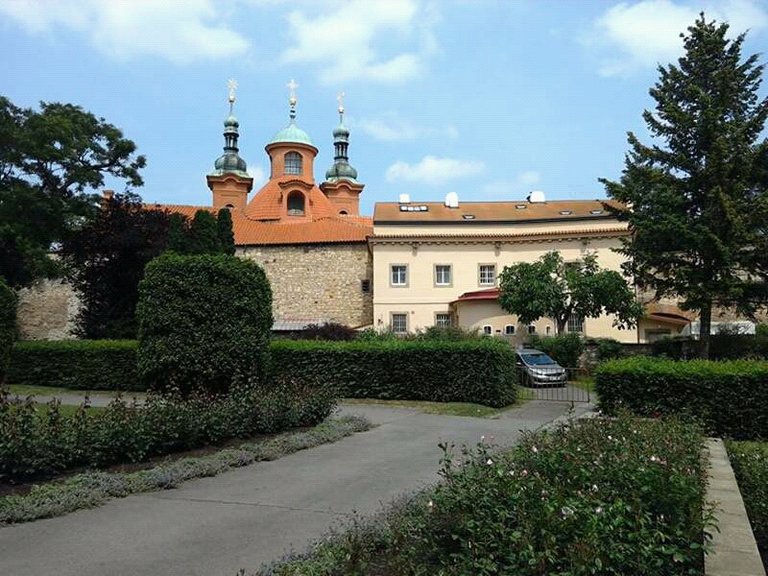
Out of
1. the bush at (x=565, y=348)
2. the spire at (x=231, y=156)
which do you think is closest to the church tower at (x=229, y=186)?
the spire at (x=231, y=156)

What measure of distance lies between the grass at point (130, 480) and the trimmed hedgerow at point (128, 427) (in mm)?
410

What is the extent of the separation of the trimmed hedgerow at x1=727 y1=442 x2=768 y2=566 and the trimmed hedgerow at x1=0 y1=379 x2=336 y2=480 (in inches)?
279

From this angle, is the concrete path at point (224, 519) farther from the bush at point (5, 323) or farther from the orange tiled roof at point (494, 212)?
the orange tiled roof at point (494, 212)

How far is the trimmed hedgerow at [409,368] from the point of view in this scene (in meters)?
17.0

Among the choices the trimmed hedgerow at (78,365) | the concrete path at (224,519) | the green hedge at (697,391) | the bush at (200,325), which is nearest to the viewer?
the concrete path at (224,519)

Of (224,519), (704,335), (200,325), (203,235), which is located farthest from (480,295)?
(224,519)

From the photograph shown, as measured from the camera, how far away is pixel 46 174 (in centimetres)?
2881

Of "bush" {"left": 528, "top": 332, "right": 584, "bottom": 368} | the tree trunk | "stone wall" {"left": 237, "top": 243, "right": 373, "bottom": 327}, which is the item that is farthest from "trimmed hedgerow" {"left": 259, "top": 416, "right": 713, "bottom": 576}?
"stone wall" {"left": 237, "top": 243, "right": 373, "bottom": 327}

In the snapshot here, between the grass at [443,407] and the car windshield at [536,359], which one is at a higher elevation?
the car windshield at [536,359]

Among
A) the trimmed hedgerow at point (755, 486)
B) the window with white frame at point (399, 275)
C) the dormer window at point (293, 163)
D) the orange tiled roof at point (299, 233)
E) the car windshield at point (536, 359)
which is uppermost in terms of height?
the dormer window at point (293, 163)

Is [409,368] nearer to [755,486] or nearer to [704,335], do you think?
[755,486]

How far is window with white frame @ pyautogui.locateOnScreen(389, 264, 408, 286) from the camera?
39281 millimetres

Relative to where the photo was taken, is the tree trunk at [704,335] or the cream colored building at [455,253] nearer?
the tree trunk at [704,335]

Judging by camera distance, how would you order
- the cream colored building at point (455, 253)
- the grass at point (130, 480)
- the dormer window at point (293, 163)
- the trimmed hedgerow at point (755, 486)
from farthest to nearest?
the dormer window at point (293, 163)
the cream colored building at point (455, 253)
the grass at point (130, 480)
the trimmed hedgerow at point (755, 486)
